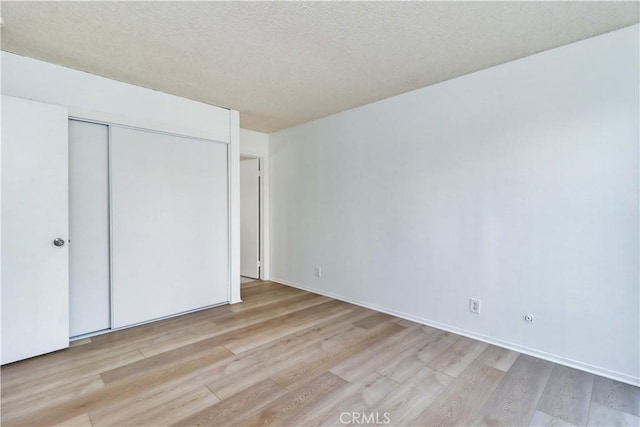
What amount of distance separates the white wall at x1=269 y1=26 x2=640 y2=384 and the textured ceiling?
0.93ft

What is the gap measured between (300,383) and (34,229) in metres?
2.31

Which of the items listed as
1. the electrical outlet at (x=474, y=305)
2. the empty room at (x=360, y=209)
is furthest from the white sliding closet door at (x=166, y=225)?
the electrical outlet at (x=474, y=305)

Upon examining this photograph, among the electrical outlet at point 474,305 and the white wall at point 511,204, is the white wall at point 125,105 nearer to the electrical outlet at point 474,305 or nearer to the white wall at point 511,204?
the white wall at point 511,204

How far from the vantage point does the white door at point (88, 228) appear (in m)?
2.64

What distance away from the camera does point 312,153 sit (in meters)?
4.21

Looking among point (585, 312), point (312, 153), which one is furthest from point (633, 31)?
point (312, 153)

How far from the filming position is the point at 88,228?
272 centimetres

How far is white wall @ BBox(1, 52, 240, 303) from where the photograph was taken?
2428 millimetres

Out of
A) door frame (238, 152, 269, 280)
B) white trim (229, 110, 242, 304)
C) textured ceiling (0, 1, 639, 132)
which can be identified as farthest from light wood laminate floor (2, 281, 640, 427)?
textured ceiling (0, 1, 639, 132)

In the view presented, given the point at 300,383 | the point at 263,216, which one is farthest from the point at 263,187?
the point at 300,383

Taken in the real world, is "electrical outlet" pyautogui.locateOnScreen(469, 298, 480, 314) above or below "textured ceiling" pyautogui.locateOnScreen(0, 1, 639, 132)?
below

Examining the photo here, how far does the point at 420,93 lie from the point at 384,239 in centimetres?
159

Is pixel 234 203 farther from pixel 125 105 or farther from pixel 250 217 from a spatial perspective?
pixel 125 105

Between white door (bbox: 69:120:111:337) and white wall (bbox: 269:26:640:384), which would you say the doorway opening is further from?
white door (bbox: 69:120:111:337)
